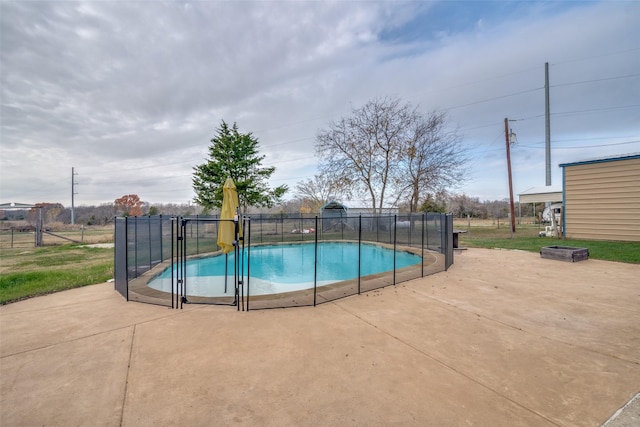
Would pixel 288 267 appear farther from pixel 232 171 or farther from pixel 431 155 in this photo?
pixel 431 155

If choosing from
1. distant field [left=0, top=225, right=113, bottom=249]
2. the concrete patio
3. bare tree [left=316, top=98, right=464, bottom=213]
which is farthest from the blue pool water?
distant field [left=0, top=225, right=113, bottom=249]

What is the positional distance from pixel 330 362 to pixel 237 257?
2.47 metres

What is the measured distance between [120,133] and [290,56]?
53.7 ft

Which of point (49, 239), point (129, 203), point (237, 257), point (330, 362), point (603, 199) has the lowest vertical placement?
point (49, 239)

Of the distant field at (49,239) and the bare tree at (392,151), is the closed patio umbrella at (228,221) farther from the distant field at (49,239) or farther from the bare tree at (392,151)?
the distant field at (49,239)

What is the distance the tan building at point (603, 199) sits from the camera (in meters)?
10.8

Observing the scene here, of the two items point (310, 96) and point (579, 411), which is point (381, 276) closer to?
point (579, 411)

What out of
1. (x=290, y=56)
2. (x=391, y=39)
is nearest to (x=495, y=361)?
(x=290, y=56)

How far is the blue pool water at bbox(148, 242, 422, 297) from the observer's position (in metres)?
6.62

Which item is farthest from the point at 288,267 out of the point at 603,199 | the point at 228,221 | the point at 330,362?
the point at 603,199

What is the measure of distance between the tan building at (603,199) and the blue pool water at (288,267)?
8.88m

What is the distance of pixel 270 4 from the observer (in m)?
8.79

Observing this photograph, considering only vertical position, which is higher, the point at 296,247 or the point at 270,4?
the point at 270,4

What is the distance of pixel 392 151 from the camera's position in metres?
16.5
